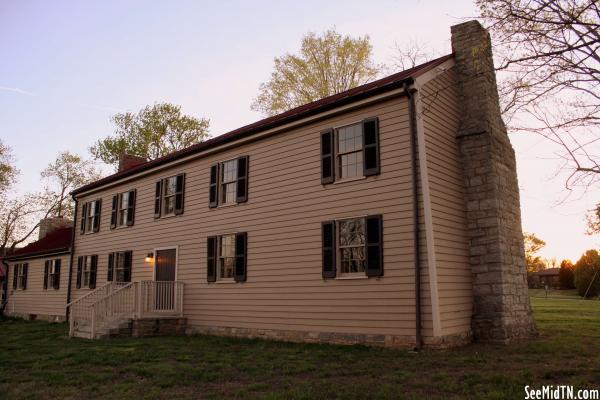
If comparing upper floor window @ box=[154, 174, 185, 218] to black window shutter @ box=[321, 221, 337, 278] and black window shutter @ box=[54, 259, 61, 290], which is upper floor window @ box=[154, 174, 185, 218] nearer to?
black window shutter @ box=[321, 221, 337, 278]

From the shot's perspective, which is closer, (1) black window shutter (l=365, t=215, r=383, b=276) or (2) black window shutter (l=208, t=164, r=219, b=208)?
(1) black window shutter (l=365, t=215, r=383, b=276)

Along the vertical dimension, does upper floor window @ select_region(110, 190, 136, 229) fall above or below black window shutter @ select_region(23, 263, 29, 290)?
above

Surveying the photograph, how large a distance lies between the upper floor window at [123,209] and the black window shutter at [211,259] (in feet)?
17.5

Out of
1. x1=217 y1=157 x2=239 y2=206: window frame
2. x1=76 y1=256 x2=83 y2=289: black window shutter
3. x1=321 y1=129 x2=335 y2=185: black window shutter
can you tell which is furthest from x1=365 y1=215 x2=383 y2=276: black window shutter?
x1=76 y1=256 x2=83 y2=289: black window shutter

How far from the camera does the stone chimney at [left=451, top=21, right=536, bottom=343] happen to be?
1147 cm

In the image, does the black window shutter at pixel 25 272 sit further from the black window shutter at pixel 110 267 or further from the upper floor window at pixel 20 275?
the black window shutter at pixel 110 267

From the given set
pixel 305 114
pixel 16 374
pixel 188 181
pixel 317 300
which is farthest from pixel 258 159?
pixel 16 374

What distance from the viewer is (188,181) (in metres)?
17.0

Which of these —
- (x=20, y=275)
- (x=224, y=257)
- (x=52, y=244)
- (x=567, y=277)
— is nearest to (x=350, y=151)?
(x=224, y=257)

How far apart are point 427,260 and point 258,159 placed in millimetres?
6344

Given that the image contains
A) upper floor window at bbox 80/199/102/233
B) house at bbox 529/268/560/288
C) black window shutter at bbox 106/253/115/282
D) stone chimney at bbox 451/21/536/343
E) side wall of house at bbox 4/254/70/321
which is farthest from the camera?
house at bbox 529/268/560/288

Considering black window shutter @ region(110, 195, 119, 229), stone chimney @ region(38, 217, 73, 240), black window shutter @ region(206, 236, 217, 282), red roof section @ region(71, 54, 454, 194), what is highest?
red roof section @ region(71, 54, 454, 194)

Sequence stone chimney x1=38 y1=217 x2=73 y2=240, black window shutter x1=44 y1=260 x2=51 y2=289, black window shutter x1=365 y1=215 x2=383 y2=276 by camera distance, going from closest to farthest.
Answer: black window shutter x1=365 y1=215 x2=383 y2=276 < black window shutter x1=44 y1=260 x2=51 y2=289 < stone chimney x1=38 y1=217 x2=73 y2=240

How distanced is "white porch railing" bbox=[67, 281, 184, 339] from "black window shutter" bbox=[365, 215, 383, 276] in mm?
7598
